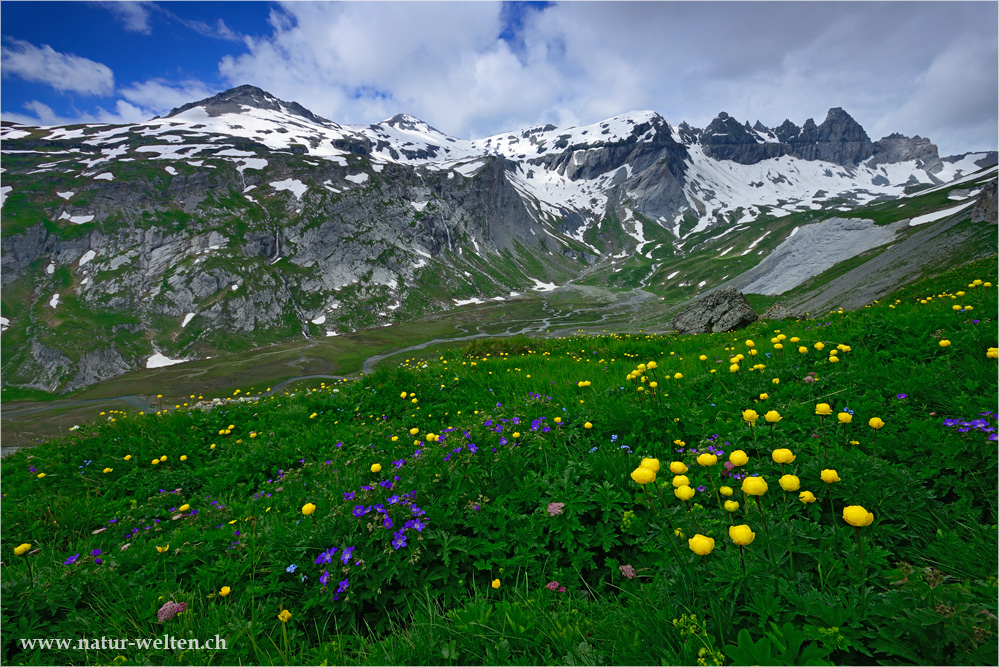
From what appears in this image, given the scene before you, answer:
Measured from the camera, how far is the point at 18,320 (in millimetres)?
108625

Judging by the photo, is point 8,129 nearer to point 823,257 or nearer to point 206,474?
point 206,474

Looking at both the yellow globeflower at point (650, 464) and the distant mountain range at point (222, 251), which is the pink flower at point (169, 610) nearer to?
the yellow globeflower at point (650, 464)

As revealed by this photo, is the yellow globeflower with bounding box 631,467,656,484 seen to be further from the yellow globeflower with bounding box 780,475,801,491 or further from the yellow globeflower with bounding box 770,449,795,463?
the yellow globeflower with bounding box 770,449,795,463

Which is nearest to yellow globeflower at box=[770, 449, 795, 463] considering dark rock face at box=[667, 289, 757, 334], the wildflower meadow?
the wildflower meadow

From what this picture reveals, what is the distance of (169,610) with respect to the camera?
313cm

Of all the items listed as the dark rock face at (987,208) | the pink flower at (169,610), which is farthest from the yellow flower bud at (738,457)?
the dark rock face at (987,208)

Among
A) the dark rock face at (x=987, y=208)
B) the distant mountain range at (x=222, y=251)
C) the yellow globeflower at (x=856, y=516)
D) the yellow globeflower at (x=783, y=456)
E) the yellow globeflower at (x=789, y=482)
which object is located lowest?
the yellow globeflower at (x=856, y=516)

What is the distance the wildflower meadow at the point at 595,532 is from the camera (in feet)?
7.11

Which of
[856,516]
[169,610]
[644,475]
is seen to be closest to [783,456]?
[856,516]

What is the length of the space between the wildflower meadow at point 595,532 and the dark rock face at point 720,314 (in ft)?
47.3

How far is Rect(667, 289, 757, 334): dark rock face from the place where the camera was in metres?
19.5

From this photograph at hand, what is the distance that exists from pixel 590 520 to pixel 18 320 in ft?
569

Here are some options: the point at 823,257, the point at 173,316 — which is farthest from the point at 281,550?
the point at 173,316

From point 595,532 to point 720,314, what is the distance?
Answer: 21.3 metres
